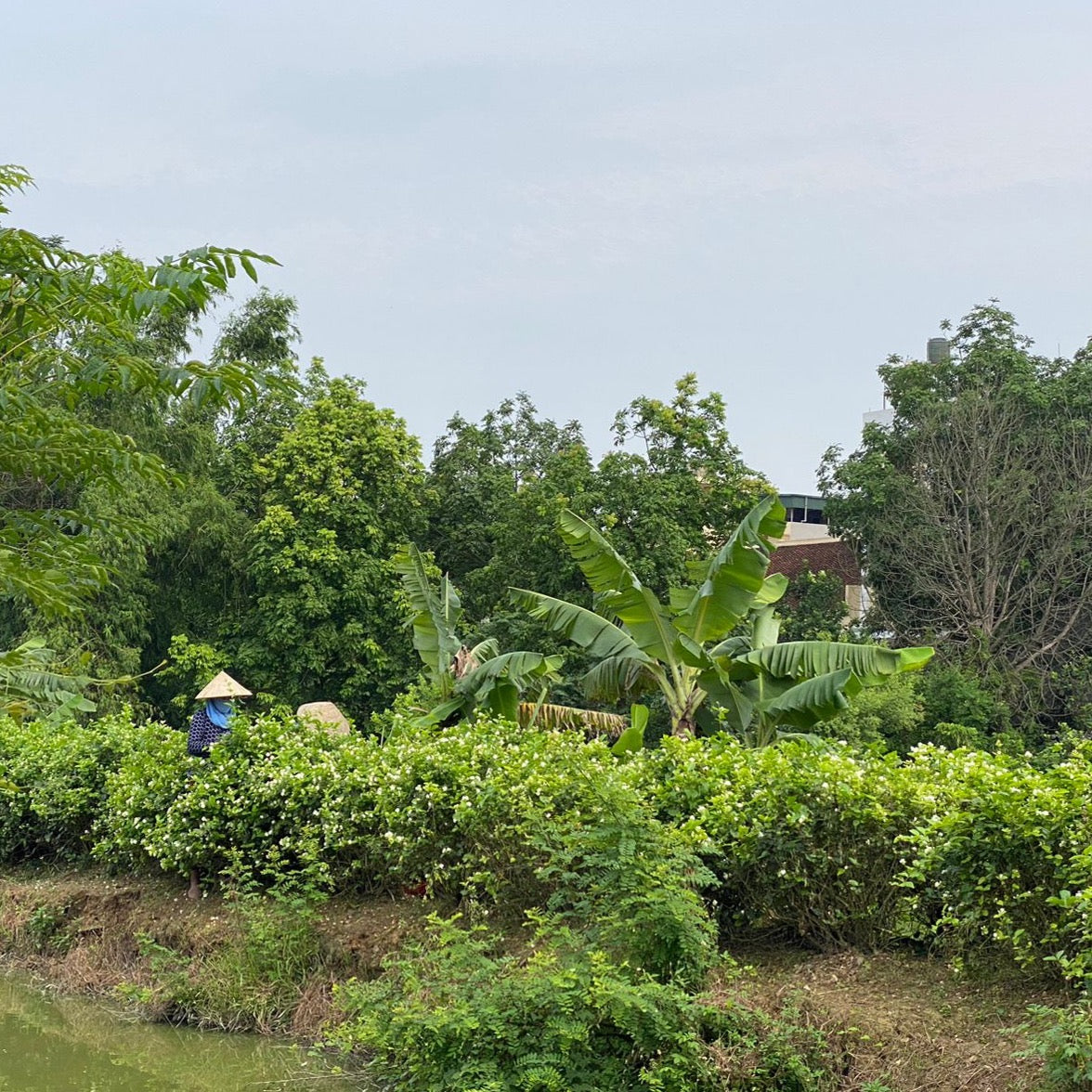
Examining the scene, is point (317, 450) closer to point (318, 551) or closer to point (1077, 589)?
point (318, 551)

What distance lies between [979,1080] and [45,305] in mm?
4923

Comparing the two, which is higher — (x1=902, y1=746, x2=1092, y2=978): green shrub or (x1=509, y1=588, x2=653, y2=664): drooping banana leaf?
(x1=509, y1=588, x2=653, y2=664): drooping banana leaf

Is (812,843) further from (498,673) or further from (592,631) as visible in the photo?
(592,631)

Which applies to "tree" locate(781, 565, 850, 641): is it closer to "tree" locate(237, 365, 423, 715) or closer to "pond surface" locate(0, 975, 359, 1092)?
"tree" locate(237, 365, 423, 715)

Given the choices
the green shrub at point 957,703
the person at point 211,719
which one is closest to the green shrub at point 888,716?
the green shrub at point 957,703

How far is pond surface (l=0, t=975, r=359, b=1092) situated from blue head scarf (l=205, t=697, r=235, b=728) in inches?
91.4

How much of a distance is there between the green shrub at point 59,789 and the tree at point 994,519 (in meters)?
20.6

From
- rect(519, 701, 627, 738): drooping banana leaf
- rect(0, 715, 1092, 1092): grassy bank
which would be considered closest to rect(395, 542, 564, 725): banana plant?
rect(519, 701, 627, 738): drooping banana leaf

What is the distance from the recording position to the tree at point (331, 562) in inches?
1093

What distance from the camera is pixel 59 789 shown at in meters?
11.6

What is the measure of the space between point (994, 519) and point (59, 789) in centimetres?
2264

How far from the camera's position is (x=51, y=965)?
10109 millimetres

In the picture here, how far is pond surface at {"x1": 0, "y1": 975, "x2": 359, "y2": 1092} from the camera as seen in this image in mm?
7570

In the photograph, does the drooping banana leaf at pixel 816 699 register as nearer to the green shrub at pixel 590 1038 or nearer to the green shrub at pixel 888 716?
the green shrub at pixel 590 1038
